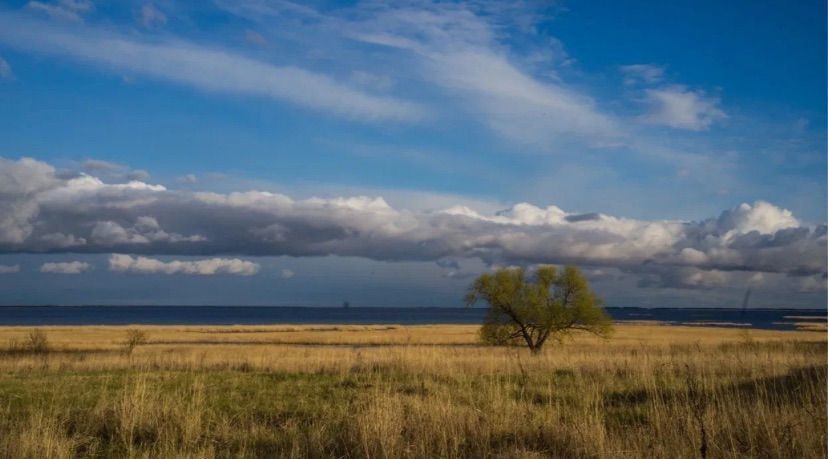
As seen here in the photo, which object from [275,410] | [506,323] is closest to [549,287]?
[506,323]

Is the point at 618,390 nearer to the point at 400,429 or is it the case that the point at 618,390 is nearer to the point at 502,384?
the point at 502,384

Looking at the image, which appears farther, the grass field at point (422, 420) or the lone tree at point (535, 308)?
the lone tree at point (535, 308)

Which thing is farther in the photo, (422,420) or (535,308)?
(535,308)

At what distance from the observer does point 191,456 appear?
6.97 metres

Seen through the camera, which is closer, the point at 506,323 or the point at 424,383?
the point at 424,383

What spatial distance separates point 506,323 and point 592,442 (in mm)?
36166

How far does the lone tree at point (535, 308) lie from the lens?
139 feet

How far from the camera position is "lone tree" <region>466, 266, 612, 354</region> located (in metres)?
42.2

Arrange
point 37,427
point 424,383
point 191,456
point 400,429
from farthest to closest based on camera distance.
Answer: point 424,383 < point 37,427 < point 400,429 < point 191,456

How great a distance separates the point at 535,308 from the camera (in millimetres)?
42156

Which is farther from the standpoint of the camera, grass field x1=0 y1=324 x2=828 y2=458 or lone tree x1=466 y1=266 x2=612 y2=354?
lone tree x1=466 y1=266 x2=612 y2=354

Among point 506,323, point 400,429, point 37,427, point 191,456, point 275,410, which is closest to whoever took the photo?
point 191,456

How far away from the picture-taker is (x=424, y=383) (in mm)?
14148

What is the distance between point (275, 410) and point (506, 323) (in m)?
32.8
